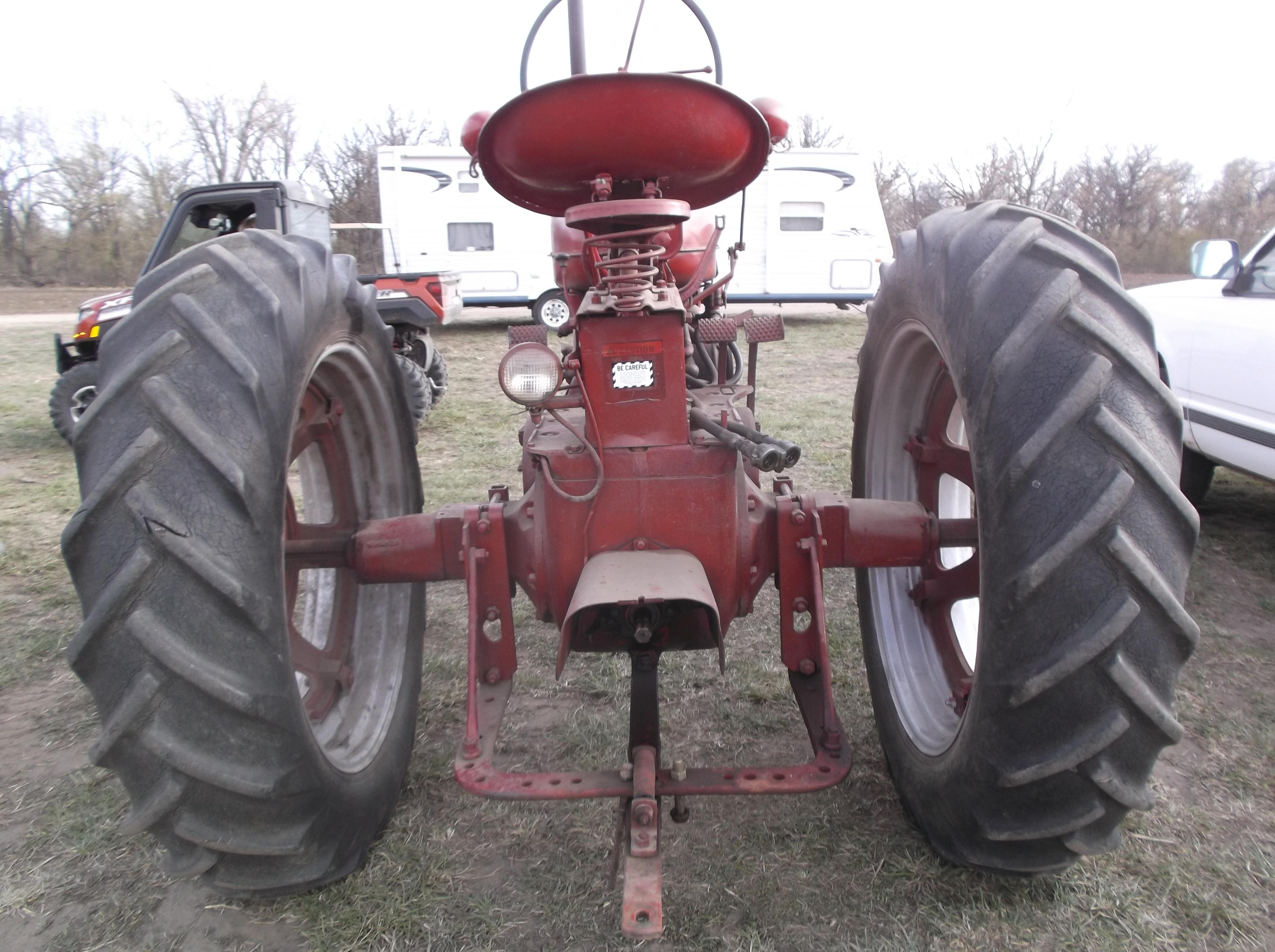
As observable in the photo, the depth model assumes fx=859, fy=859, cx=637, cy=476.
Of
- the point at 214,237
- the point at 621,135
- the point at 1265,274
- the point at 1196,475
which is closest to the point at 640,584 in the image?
the point at 621,135

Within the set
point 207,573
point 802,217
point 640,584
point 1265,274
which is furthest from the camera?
point 802,217

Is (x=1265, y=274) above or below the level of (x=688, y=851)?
above

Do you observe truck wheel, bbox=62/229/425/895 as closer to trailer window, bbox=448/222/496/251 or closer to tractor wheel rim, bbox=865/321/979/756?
tractor wheel rim, bbox=865/321/979/756

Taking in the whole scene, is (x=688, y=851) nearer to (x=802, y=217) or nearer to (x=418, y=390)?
(x=418, y=390)

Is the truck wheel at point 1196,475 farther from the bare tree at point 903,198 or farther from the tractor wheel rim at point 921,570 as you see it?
the bare tree at point 903,198

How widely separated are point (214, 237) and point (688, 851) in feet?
18.5

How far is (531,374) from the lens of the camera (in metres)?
2.05

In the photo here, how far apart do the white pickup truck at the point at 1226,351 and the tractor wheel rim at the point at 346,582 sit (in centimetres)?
328

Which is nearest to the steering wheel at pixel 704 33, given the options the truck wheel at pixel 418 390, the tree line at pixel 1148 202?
the truck wheel at pixel 418 390

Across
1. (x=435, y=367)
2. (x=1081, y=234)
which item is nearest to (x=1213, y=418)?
(x=1081, y=234)

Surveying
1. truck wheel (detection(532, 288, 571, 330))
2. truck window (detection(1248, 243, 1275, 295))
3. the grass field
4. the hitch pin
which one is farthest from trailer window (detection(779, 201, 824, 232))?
the hitch pin

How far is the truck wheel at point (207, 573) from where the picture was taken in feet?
A: 5.34

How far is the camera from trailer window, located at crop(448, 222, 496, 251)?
53.7 feet

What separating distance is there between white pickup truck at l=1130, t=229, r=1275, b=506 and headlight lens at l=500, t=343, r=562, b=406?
2970mm
